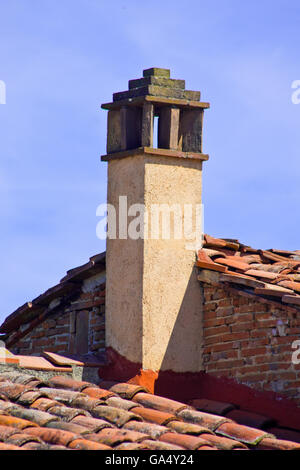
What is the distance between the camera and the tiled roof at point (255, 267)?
916 cm

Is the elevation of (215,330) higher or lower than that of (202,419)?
higher

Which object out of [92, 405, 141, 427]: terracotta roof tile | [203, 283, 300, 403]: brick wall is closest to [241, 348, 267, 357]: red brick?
[203, 283, 300, 403]: brick wall

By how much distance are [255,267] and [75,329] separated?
231cm

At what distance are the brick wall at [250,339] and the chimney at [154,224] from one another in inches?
7.8

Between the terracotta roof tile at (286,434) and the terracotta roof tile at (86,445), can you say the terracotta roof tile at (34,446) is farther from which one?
the terracotta roof tile at (286,434)

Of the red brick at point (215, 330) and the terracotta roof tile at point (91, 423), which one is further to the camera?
the red brick at point (215, 330)

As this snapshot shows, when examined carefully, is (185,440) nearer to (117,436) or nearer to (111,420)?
(117,436)

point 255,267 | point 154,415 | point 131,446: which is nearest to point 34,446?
Answer: point 131,446

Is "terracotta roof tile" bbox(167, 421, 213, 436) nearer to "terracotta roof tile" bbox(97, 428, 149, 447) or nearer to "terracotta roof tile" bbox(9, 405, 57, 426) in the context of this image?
"terracotta roof tile" bbox(97, 428, 149, 447)

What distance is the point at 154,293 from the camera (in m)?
9.69

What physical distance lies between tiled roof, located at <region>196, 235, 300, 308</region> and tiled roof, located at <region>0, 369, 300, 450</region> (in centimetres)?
119

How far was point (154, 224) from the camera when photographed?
32.1 ft

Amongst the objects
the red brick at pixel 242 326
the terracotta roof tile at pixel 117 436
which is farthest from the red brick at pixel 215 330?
the terracotta roof tile at pixel 117 436

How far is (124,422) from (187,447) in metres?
0.82
